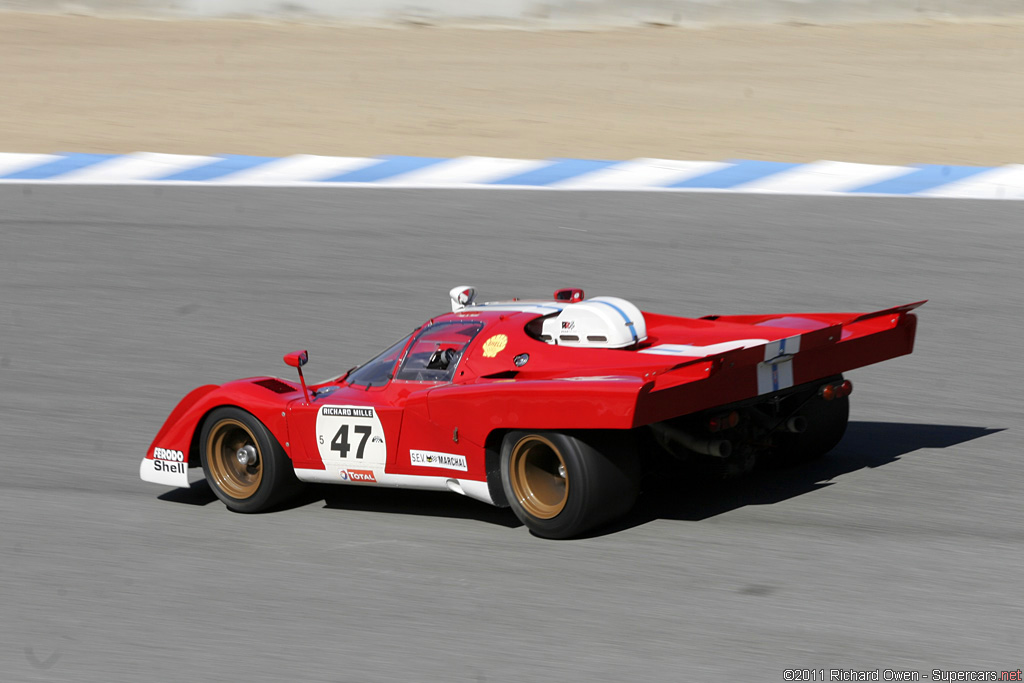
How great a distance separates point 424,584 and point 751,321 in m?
2.59

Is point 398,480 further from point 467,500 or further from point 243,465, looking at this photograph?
point 243,465

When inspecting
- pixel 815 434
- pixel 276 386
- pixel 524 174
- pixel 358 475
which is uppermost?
pixel 524 174

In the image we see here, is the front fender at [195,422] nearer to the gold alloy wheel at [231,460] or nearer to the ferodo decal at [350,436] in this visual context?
the gold alloy wheel at [231,460]

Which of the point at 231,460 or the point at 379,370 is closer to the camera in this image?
the point at 379,370

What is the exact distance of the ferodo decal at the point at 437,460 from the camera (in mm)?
6266

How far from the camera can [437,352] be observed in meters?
6.59

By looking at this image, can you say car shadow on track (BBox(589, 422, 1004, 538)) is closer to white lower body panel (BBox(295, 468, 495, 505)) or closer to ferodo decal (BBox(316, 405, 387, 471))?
white lower body panel (BBox(295, 468, 495, 505))

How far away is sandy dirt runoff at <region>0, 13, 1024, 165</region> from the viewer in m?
15.2

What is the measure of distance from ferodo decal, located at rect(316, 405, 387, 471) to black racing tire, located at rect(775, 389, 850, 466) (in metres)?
2.07

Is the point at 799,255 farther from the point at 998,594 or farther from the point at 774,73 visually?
the point at 774,73

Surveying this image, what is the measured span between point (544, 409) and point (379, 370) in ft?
4.10

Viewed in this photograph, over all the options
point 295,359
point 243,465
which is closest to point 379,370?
point 295,359

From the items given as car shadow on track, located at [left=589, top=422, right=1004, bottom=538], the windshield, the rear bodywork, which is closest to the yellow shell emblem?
the rear bodywork

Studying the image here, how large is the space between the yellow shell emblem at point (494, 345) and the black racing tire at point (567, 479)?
0.51 meters
